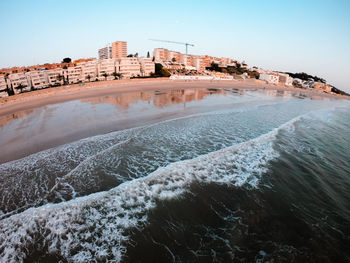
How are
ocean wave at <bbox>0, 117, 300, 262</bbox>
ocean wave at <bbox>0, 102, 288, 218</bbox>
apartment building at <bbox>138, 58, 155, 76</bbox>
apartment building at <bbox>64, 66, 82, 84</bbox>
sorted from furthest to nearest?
1. apartment building at <bbox>138, 58, 155, 76</bbox>
2. apartment building at <bbox>64, 66, 82, 84</bbox>
3. ocean wave at <bbox>0, 102, 288, 218</bbox>
4. ocean wave at <bbox>0, 117, 300, 262</bbox>

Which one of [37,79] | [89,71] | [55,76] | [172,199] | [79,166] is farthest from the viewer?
[55,76]

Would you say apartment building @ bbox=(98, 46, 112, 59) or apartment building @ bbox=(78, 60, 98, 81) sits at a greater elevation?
apartment building @ bbox=(98, 46, 112, 59)

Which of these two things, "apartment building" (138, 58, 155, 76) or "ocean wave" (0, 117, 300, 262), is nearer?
"ocean wave" (0, 117, 300, 262)

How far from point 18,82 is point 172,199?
50.7 metres

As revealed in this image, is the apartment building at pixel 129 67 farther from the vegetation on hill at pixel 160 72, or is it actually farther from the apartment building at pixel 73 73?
the apartment building at pixel 73 73

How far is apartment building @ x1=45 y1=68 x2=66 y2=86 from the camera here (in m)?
45.7

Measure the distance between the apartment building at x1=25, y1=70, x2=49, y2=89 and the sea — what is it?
43.8 m

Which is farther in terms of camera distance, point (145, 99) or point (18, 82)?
point (18, 82)

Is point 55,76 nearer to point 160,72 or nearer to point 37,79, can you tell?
point 37,79

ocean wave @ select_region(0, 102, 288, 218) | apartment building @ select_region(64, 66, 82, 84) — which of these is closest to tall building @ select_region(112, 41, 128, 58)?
apartment building @ select_region(64, 66, 82, 84)

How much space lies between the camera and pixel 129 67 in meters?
49.9

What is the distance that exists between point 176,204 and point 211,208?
0.86 m

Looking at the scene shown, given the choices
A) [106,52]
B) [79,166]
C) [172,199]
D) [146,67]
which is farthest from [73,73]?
[106,52]

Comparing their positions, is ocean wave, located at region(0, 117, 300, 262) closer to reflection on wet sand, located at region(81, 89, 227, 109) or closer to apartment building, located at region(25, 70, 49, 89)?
reflection on wet sand, located at region(81, 89, 227, 109)
